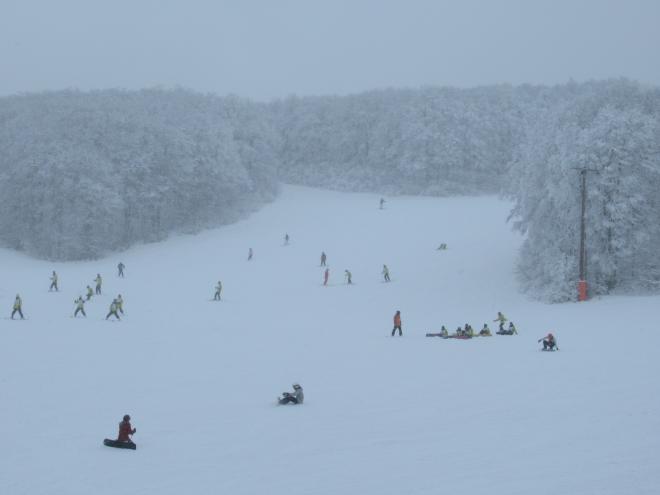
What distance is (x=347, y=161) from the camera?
3688 inches

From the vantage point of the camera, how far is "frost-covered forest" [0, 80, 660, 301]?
3078cm

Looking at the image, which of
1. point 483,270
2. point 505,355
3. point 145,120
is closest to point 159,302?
point 483,270

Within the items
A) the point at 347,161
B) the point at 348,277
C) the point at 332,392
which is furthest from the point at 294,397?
the point at 347,161

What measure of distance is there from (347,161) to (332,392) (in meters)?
78.3

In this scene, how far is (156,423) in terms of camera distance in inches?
570

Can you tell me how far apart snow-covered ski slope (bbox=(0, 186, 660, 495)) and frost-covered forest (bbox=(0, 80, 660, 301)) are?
13.4 ft

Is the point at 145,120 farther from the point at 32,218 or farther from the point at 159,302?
the point at 159,302

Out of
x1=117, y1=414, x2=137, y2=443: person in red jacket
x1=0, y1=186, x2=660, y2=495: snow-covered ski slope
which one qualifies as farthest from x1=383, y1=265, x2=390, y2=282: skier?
x1=117, y1=414, x2=137, y2=443: person in red jacket

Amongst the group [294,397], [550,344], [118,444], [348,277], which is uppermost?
[348,277]

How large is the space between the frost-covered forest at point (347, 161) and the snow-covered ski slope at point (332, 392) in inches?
161

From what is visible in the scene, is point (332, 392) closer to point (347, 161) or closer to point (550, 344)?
point (550, 344)

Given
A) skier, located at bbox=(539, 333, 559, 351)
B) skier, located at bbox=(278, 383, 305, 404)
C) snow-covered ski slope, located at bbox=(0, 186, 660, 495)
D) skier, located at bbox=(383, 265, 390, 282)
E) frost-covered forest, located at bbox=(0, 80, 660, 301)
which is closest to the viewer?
snow-covered ski slope, located at bbox=(0, 186, 660, 495)

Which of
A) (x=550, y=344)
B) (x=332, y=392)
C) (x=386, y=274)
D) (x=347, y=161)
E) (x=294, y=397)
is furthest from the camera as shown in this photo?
(x=347, y=161)

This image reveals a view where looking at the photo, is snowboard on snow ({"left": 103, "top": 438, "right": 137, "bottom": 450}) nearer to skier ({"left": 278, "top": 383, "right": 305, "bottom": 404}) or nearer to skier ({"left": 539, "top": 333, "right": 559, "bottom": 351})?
skier ({"left": 278, "top": 383, "right": 305, "bottom": 404})
